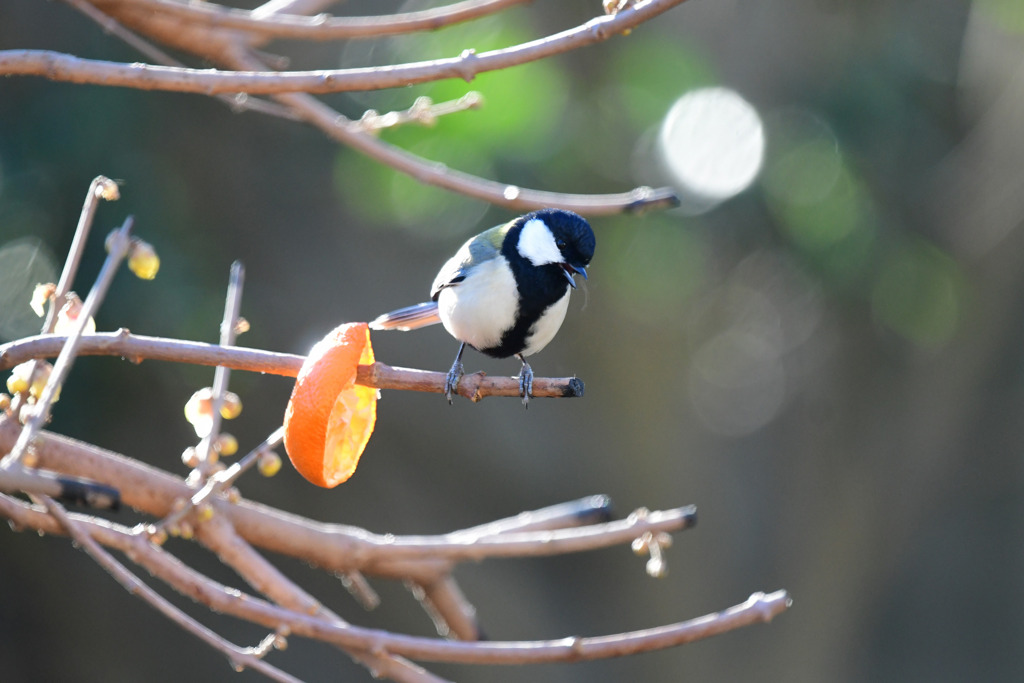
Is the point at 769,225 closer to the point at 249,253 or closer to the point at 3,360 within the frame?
the point at 249,253

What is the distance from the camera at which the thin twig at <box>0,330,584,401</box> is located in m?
1.32

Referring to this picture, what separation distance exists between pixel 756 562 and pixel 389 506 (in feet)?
6.60

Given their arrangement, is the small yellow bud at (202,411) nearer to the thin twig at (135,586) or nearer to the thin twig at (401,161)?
the thin twig at (135,586)

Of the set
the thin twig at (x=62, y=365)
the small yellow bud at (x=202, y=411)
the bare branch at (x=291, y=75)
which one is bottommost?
the thin twig at (x=62, y=365)

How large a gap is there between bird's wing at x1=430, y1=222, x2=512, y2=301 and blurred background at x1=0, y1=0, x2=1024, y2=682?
1.30 m

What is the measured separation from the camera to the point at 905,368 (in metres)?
5.22

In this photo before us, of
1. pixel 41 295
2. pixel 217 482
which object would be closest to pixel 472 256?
pixel 217 482

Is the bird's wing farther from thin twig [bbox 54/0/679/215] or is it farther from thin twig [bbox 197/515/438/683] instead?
thin twig [bbox 197/515/438/683]

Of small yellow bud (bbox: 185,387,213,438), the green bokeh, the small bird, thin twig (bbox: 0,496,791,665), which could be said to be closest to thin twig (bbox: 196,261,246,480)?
small yellow bud (bbox: 185,387,213,438)

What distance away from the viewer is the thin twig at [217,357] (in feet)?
4.33

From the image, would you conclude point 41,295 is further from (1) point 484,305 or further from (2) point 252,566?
(1) point 484,305

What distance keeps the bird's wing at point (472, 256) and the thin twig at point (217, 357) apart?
0.95 m

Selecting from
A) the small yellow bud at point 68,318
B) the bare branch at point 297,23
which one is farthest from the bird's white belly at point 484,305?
the small yellow bud at point 68,318

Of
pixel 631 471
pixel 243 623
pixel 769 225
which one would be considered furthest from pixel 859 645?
pixel 243 623
